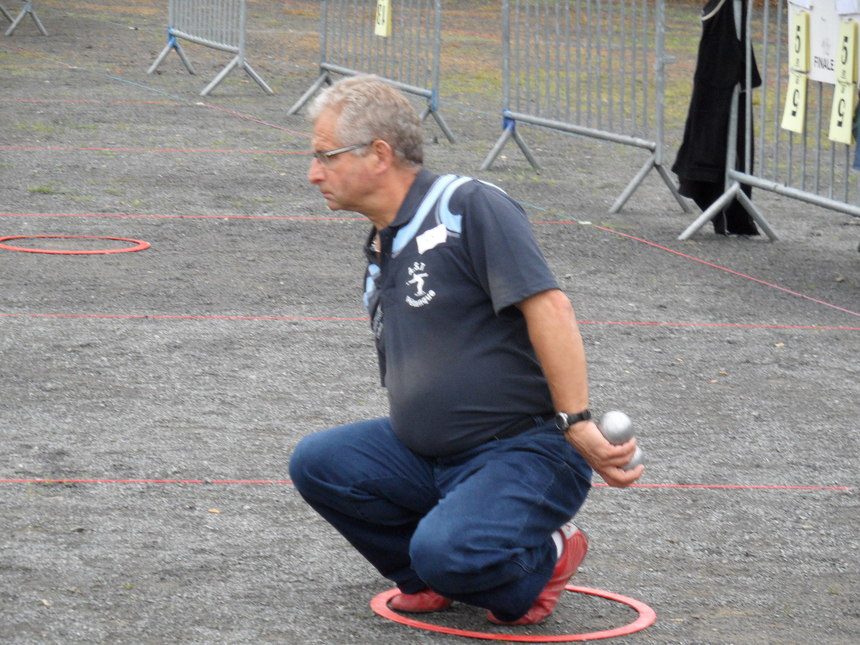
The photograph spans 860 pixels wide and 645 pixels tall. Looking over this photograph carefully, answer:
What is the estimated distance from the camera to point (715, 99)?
29.6 ft

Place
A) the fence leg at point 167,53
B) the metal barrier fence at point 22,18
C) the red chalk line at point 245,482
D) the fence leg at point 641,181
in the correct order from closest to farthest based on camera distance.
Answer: the red chalk line at point 245,482 → the fence leg at point 641,181 → the fence leg at point 167,53 → the metal barrier fence at point 22,18

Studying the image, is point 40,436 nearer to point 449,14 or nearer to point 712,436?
point 712,436

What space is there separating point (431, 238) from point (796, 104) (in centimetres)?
539

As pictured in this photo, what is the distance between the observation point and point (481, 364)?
3.60 m

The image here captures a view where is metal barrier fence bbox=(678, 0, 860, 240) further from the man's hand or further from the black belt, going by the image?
the man's hand

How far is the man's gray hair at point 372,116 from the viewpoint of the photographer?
3650mm

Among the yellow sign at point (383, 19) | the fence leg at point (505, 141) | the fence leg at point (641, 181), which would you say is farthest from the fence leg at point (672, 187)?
the yellow sign at point (383, 19)

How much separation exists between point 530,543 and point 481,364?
17.9 inches

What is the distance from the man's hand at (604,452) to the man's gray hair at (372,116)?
0.82 m

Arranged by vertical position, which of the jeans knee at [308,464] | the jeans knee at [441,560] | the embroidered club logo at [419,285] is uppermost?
the embroidered club logo at [419,285]

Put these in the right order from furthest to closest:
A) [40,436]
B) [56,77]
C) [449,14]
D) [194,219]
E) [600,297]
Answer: [449,14]
[56,77]
[194,219]
[600,297]
[40,436]

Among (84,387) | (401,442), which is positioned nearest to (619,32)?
(84,387)

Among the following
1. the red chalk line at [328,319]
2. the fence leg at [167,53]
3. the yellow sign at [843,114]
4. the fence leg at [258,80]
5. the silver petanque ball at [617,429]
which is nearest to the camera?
the silver petanque ball at [617,429]

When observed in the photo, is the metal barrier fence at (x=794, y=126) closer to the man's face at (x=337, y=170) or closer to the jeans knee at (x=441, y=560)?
the man's face at (x=337, y=170)
